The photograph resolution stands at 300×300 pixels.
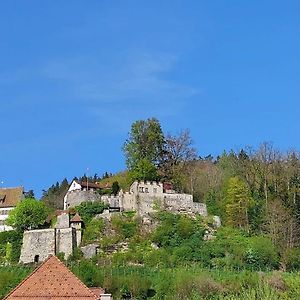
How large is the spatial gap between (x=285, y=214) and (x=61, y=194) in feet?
152

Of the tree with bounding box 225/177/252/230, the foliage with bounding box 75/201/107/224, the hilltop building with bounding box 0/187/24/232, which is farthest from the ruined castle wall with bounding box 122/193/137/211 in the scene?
the hilltop building with bounding box 0/187/24/232

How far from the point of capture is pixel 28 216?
239ft

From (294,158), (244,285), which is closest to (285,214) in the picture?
(294,158)

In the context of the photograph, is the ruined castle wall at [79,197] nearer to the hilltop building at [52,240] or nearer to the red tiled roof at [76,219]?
the red tiled roof at [76,219]

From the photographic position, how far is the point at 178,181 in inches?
3167

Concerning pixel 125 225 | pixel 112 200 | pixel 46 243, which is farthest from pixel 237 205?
pixel 46 243

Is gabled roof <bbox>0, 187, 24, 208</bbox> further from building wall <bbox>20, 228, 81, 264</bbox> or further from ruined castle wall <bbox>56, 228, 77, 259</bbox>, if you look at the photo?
ruined castle wall <bbox>56, 228, 77, 259</bbox>

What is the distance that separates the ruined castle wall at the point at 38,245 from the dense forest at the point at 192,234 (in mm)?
1116

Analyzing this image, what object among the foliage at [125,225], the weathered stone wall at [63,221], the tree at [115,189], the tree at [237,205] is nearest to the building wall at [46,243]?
the weathered stone wall at [63,221]

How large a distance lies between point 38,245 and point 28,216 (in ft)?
14.8

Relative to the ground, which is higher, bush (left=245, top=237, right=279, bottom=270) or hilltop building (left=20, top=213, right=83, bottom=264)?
hilltop building (left=20, top=213, right=83, bottom=264)

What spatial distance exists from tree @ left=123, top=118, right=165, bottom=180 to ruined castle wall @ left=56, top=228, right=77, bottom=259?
37.2 feet

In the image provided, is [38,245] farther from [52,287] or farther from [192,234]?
[52,287]

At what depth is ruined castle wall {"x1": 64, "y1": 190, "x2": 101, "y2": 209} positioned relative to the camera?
73688 millimetres
